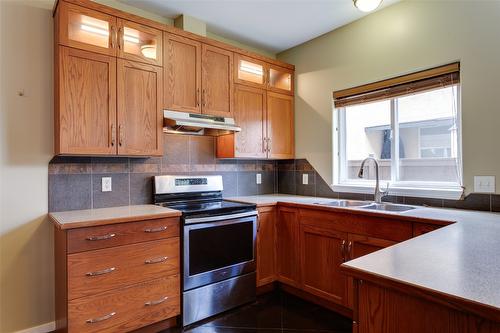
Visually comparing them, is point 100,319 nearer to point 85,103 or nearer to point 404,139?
point 85,103

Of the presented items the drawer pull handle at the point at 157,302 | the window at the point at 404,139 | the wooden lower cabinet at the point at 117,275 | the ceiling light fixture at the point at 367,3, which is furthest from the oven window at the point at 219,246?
the ceiling light fixture at the point at 367,3

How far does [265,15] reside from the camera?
9.05 ft

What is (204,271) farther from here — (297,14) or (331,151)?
(297,14)

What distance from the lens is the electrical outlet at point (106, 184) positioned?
241cm

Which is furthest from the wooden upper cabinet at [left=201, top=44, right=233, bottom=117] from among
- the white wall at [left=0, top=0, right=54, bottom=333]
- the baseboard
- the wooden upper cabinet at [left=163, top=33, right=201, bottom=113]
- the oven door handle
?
the baseboard

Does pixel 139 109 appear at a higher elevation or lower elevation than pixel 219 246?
higher

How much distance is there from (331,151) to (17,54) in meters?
2.73

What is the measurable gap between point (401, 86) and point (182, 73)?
1.88 m

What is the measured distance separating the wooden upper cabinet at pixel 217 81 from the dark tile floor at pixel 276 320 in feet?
5.63

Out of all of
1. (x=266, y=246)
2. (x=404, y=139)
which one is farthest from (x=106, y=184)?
(x=404, y=139)

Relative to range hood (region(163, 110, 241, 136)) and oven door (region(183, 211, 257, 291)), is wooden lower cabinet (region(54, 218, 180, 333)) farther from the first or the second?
range hood (region(163, 110, 241, 136))

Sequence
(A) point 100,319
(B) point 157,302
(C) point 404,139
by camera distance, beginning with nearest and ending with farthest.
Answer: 1. (A) point 100,319
2. (B) point 157,302
3. (C) point 404,139

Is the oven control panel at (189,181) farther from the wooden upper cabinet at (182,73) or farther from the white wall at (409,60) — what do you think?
the white wall at (409,60)

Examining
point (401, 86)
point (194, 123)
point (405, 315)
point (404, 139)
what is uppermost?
point (401, 86)
